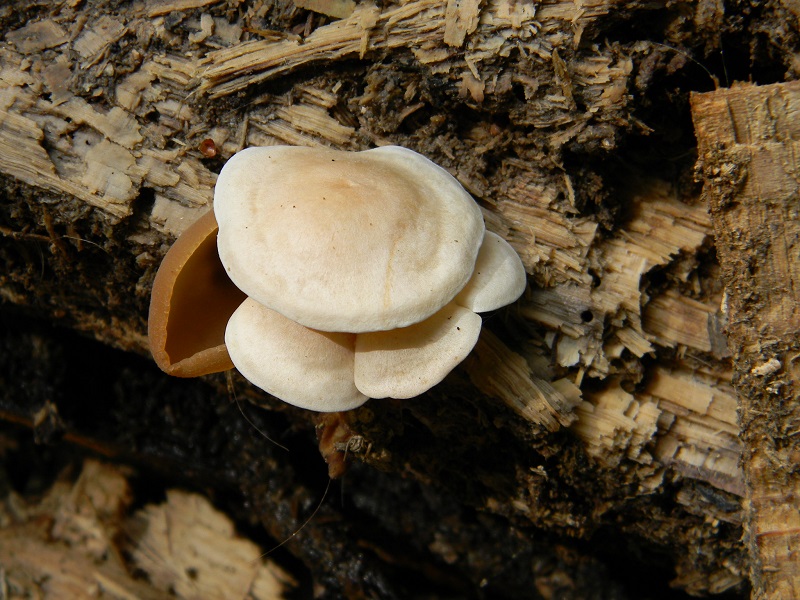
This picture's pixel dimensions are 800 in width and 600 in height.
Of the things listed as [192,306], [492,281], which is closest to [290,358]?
[192,306]

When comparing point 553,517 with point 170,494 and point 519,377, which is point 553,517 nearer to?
point 519,377

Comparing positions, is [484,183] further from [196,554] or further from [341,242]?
[196,554]

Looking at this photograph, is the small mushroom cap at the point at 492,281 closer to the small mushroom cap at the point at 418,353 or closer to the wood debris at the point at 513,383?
the small mushroom cap at the point at 418,353

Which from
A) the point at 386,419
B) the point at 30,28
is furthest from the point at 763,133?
the point at 30,28

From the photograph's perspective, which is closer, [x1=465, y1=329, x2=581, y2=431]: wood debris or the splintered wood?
[x1=465, y1=329, x2=581, y2=431]: wood debris

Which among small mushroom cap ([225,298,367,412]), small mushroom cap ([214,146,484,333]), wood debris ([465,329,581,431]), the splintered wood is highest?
small mushroom cap ([214,146,484,333])

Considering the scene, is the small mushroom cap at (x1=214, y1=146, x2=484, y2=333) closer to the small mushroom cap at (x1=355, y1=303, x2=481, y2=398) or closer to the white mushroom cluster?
the white mushroom cluster

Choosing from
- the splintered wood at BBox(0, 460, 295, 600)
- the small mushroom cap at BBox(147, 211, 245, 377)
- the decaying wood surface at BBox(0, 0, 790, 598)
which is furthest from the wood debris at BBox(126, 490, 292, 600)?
the small mushroom cap at BBox(147, 211, 245, 377)
